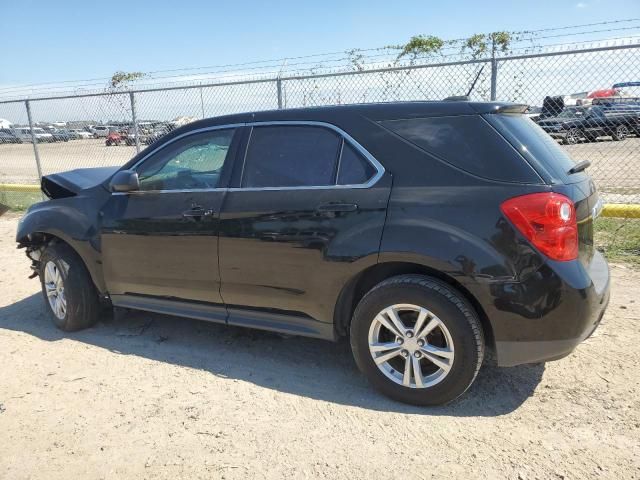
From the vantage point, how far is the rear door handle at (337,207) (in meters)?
3.13

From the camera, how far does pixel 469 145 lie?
2.95 metres

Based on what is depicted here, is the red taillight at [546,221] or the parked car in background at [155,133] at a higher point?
the red taillight at [546,221]

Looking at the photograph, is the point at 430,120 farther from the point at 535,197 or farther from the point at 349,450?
the point at 349,450

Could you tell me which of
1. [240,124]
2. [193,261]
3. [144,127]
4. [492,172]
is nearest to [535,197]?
[492,172]

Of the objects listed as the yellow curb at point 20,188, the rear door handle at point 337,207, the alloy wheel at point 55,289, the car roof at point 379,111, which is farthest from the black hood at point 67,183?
the yellow curb at point 20,188

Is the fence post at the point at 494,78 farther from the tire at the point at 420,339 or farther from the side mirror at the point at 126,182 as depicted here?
the side mirror at the point at 126,182

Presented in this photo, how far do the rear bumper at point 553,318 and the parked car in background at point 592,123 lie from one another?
507 centimetres

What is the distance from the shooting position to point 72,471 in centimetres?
271

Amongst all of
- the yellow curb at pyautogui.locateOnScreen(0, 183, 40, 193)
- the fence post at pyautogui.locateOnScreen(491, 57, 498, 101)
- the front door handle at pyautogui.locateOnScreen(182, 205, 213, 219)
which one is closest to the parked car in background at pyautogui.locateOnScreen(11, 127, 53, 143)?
the yellow curb at pyautogui.locateOnScreen(0, 183, 40, 193)

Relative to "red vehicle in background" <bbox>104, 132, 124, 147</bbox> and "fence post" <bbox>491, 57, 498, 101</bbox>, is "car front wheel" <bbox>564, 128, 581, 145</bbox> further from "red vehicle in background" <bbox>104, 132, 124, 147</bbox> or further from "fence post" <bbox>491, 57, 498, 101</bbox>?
"red vehicle in background" <bbox>104, 132, 124, 147</bbox>

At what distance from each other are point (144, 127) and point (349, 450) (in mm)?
8205

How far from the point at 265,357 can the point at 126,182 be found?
165 cm

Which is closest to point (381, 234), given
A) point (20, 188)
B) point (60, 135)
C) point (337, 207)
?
point (337, 207)

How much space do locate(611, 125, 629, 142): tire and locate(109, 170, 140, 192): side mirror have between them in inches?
329
